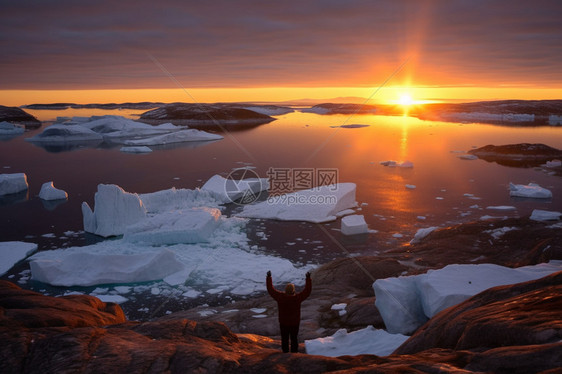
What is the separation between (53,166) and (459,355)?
3293 centimetres

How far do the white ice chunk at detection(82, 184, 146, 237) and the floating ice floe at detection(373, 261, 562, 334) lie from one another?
11.1m

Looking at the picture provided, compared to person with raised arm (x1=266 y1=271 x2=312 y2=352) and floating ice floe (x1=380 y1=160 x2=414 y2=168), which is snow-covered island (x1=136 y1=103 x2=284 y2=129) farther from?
person with raised arm (x1=266 y1=271 x2=312 y2=352)

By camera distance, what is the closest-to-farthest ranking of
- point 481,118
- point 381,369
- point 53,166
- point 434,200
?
point 381,369 < point 434,200 < point 53,166 < point 481,118

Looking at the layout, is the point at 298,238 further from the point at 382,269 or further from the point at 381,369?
the point at 381,369

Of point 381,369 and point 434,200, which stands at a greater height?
point 381,369

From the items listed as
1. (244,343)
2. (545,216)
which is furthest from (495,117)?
(244,343)

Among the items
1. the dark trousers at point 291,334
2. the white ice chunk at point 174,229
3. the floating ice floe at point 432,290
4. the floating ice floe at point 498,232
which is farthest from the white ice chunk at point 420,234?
the dark trousers at point 291,334

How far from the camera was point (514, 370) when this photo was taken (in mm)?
3572

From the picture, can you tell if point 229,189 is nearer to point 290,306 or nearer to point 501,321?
point 290,306

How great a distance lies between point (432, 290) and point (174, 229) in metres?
9.43

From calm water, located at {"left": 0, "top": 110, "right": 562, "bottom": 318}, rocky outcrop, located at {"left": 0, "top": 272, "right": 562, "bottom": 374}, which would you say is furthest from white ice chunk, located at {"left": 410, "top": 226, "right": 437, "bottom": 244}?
rocky outcrop, located at {"left": 0, "top": 272, "right": 562, "bottom": 374}

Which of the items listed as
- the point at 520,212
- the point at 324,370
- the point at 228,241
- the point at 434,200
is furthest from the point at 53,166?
the point at 324,370

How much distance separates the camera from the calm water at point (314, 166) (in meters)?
15.3

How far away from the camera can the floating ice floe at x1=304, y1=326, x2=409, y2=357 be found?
20.4 ft
